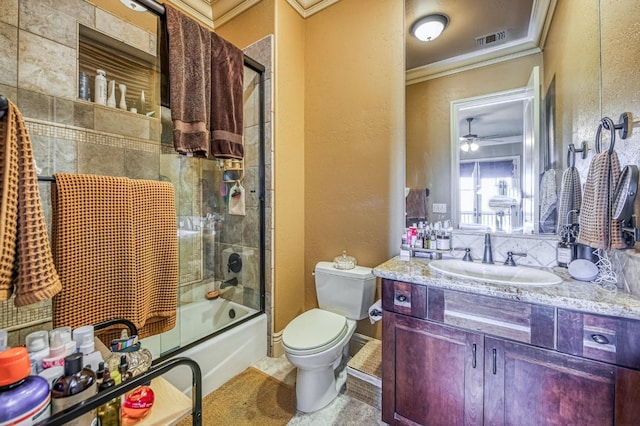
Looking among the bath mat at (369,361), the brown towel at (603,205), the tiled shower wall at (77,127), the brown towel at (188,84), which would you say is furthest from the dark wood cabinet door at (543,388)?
the brown towel at (188,84)

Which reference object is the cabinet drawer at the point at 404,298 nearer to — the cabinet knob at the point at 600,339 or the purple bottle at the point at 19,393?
the cabinet knob at the point at 600,339

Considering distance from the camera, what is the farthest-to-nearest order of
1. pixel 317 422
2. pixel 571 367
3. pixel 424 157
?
pixel 424 157 < pixel 317 422 < pixel 571 367

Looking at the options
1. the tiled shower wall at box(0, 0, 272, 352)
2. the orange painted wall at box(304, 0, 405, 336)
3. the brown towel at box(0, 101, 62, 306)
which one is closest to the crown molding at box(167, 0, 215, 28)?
the tiled shower wall at box(0, 0, 272, 352)

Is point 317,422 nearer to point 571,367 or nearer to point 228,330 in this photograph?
point 228,330

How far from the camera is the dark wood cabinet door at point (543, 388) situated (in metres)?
0.91

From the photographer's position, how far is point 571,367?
94cm

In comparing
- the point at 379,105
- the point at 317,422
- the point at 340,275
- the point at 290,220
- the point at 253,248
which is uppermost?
the point at 379,105

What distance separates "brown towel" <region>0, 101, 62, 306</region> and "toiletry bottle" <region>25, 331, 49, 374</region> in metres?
0.12

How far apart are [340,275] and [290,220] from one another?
0.61 metres

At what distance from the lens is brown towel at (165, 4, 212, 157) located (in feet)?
4.73

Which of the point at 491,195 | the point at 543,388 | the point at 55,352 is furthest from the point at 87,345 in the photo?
the point at 491,195

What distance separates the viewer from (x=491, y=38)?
156cm

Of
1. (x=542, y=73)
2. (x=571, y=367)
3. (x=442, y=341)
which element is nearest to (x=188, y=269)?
(x=442, y=341)

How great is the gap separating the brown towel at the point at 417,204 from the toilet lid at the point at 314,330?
81cm
